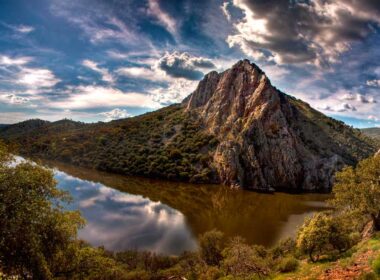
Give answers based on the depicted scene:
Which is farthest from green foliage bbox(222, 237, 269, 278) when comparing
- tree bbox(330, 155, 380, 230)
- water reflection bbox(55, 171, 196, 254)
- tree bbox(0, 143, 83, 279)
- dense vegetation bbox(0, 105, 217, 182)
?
dense vegetation bbox(0, 105, 217, 182)

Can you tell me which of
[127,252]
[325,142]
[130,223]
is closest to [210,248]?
[127,252]

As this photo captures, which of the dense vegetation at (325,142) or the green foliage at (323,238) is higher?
the dense vegetation at (325,142)

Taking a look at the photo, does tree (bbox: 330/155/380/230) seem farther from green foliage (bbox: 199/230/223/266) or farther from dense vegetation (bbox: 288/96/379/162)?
dense vegetation (bbox: 288/96/379/162)

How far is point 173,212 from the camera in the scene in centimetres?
5731

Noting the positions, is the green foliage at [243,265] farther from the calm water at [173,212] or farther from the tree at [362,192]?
the calm water at [173,212]

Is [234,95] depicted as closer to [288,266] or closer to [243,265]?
[288,266]

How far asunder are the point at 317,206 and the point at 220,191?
22.8 metres

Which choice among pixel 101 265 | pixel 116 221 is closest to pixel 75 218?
pixel 101 265

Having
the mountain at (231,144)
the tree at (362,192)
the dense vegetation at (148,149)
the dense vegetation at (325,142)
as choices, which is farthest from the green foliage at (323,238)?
the dense vegetation at (325,142)

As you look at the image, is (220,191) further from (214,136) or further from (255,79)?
(255,79)

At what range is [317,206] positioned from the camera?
68.7m

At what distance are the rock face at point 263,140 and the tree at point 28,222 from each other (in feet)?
241

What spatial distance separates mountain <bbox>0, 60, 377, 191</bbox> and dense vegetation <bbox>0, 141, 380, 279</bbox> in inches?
2264

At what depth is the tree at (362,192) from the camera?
87.2 feet
